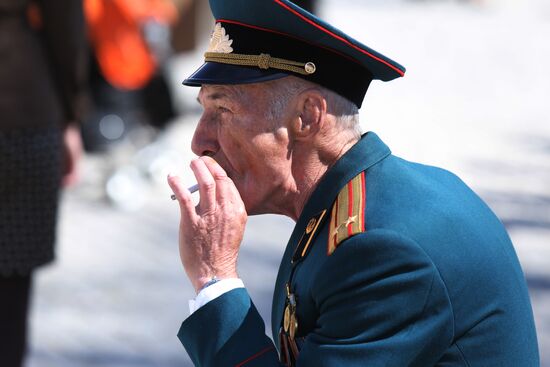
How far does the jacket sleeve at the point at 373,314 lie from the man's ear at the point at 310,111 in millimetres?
271

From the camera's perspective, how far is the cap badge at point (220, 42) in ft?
7.64

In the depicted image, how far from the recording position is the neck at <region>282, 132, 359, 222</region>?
2.33 meters

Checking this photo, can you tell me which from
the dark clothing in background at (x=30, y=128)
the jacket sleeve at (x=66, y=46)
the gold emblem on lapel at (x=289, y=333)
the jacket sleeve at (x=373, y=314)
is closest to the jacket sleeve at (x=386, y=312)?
the jacket sleeve at (x=373, y=314)

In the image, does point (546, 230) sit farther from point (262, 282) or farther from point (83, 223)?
point (83, 223)

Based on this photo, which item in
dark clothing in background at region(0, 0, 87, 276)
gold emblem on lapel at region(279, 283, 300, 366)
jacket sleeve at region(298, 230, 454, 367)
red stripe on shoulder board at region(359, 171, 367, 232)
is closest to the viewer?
jacket sleeve at region(298, 230, 454, 367)

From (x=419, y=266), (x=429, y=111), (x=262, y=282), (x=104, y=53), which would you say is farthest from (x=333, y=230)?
(x=429, y=111)

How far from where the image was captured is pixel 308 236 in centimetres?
231

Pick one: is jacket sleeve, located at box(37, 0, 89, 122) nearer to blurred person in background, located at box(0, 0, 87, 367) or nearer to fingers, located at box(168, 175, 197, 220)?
blurred person in background, located at box(0, 0, 87, 367)

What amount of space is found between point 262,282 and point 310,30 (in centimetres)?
384

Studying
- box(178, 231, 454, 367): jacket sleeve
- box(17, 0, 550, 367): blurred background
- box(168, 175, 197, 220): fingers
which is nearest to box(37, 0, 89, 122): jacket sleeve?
box(17, 0, 550, 367): blurred background

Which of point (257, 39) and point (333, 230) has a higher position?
point (257, 39)

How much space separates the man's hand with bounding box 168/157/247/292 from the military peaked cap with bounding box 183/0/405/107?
22cm

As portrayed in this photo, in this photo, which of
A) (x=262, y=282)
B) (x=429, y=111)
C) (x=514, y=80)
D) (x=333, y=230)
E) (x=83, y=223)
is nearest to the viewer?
(x=333, y=230)

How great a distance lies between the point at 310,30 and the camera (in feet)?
7.28
